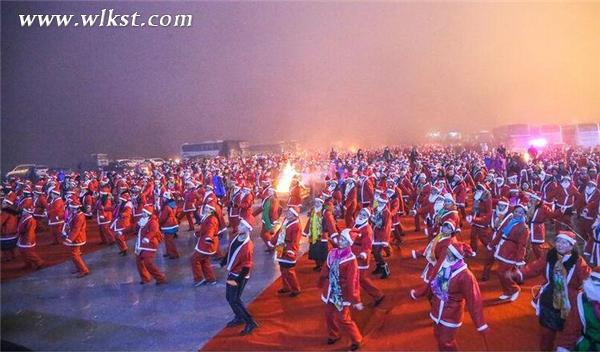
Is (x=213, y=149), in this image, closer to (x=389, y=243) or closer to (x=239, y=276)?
(x=389, y=243)

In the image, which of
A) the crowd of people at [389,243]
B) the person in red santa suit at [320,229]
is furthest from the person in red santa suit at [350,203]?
the person in red santa suit at [320,229]

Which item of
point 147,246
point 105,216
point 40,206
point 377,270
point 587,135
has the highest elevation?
point 587,135

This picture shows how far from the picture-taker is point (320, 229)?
9039mm

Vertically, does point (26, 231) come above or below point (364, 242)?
above

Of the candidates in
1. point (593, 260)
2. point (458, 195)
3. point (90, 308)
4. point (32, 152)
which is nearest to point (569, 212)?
point (458, 195)

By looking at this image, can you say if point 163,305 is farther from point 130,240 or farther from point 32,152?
point 32,152

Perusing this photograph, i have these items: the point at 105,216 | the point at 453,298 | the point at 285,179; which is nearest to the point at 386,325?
the point at 453,298

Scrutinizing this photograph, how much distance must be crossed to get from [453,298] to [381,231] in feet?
12.5

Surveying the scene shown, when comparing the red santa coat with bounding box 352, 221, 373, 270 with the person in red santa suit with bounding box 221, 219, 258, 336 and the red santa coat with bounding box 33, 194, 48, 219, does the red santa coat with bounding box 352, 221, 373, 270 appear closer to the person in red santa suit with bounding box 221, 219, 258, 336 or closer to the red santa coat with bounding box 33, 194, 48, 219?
the person in red santa suit with bounding box 221, 219, 258, 336

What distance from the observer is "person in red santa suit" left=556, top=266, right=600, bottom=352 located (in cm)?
388

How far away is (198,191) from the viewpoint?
15.0 meters

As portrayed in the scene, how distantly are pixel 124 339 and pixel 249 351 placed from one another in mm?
2448

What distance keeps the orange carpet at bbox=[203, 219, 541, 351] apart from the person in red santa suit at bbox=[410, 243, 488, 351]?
37.1 inches

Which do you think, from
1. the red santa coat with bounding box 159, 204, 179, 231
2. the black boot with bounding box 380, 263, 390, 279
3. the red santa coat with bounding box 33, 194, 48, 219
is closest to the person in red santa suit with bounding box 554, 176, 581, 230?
the black boot with bounding box 380, 263, 390, 279
